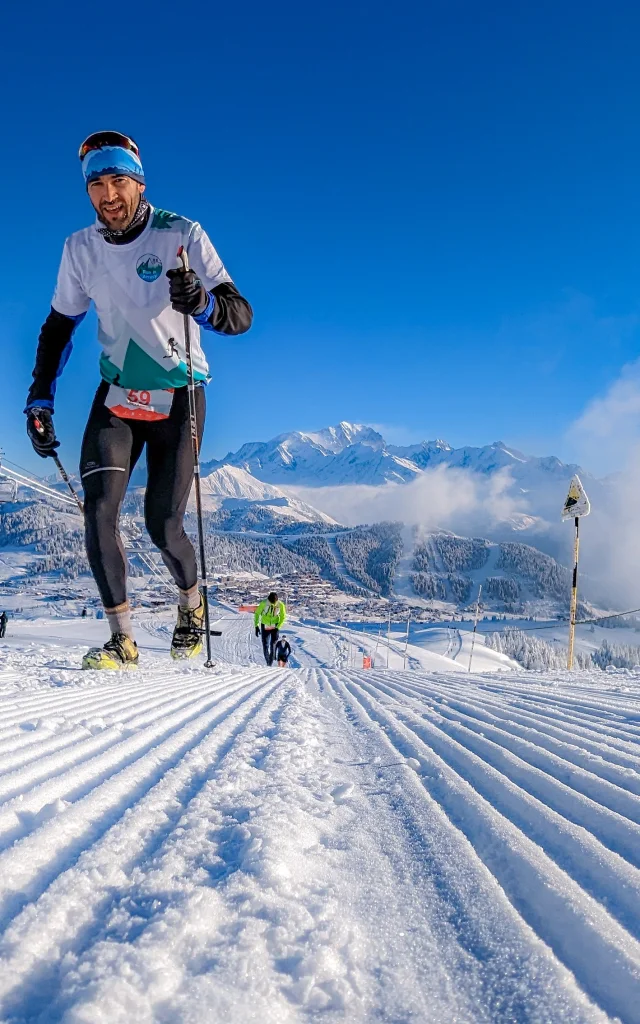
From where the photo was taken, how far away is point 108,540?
4.73 metres

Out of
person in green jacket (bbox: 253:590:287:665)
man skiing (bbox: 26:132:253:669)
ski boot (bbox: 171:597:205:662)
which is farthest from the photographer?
person in green jacket (bbox: 253:590:287:665)

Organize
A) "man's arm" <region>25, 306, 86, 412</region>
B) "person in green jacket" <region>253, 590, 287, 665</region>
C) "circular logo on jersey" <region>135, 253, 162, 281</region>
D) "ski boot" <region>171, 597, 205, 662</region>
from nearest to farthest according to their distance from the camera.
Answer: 1. "circular logo on jersey" <region>135, 253, 162, 281</region>
2. "man's arm" <region>25, 306, 86, 412</region>
3. "ski boot" <region>171, 597, 205, 662</region>
4. "person in green jacket" <region>253, 590, 287, 665</region>

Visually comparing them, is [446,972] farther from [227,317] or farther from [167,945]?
[227,317]

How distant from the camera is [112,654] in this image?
5492 millimetres

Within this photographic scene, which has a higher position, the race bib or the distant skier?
the race bib

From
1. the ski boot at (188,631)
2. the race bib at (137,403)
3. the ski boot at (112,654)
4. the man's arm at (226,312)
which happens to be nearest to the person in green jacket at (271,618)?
the ski boot at (188,631)

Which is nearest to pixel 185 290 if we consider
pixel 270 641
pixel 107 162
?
pixel 107 162

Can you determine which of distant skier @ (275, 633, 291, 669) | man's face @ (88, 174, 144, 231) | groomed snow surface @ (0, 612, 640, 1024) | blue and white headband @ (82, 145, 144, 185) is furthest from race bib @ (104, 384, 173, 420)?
distant skier @ (275, 633, 291, 669)

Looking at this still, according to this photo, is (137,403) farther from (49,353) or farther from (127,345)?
(49,353)

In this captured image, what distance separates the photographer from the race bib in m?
4.67

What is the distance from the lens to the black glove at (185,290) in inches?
152

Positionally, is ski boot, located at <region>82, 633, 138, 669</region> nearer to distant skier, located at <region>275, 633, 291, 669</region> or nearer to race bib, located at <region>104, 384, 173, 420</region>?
race bib, located at <region>104, 384, 173, 420</region>

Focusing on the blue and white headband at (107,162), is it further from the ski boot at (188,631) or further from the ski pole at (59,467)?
the ski boot at (188,631)

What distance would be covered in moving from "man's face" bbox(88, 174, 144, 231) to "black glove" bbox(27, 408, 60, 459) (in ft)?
5.62
